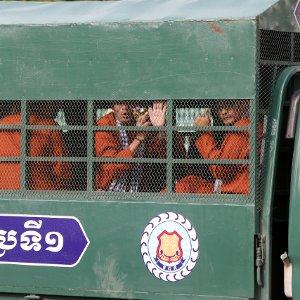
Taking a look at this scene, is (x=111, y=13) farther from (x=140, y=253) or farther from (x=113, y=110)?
(x=140, y=253)

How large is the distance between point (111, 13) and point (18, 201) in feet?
4.54

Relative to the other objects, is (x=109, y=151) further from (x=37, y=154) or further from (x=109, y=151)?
(x=37, y=154)

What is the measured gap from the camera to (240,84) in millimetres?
5828

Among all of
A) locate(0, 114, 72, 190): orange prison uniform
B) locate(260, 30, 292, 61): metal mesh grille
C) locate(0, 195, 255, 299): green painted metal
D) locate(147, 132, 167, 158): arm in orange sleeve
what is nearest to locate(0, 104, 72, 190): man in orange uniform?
locate(0, 114, 72, 190): orange prison uniform

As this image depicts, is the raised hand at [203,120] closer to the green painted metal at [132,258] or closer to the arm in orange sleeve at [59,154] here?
the green painted metal at [132,258]

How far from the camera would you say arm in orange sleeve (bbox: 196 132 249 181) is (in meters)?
5.87

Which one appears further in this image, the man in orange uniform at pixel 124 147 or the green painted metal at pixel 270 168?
the man in orange uniform at pixel 124 147

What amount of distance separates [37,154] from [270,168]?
5.14 feet

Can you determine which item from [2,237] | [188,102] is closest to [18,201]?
[2,237]

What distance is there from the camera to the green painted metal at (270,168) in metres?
5.80

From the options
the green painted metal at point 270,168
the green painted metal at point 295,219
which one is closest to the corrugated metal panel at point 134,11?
the green painted metal at point 270,168

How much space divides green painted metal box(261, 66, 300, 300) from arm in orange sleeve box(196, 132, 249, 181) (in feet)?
0.53

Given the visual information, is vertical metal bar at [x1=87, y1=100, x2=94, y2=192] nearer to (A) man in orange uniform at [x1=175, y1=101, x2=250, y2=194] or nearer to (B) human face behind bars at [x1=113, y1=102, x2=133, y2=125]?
(B) human face behind bars at [x1=113, y1=102, x2=133, y2=125]

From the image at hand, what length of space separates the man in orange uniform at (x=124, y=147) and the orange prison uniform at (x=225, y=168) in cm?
22
